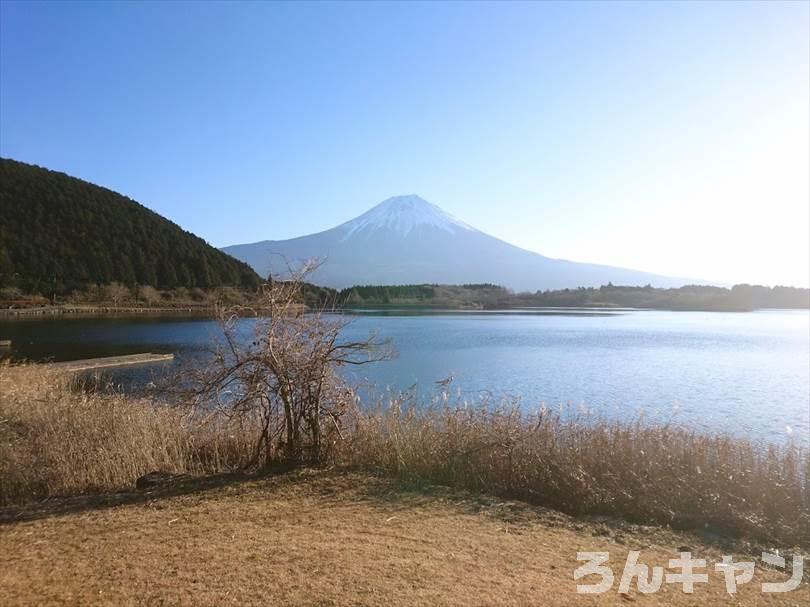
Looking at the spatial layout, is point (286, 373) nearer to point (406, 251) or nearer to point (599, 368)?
point (599, 368)

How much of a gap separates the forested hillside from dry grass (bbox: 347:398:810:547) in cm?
6412

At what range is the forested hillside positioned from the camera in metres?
62.8

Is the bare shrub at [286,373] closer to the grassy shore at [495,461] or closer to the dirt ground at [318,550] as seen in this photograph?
the grassy shore at [495,461]

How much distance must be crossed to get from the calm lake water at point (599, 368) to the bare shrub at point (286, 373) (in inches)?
20.8

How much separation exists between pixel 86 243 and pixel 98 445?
2873 inches

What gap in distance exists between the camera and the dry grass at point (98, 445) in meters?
5.95

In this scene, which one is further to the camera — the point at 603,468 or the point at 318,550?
the point at 603,468

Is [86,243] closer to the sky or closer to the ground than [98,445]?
closer to the sky

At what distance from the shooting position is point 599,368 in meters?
20.1

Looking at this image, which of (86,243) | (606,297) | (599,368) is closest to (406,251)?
(606,297)

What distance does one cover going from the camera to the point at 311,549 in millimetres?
3855

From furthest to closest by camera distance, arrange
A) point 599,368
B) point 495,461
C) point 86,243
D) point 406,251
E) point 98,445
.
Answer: point 406,251
point 86,243
point 599,368
point 98,445
point 495,461

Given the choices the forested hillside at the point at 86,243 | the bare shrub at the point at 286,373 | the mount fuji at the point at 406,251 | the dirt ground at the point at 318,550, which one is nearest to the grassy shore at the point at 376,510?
the dirt ground at the point at 318,550

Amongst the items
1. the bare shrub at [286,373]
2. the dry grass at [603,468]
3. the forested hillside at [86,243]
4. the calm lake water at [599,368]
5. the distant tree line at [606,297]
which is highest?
the forested hillside at [86,243]
